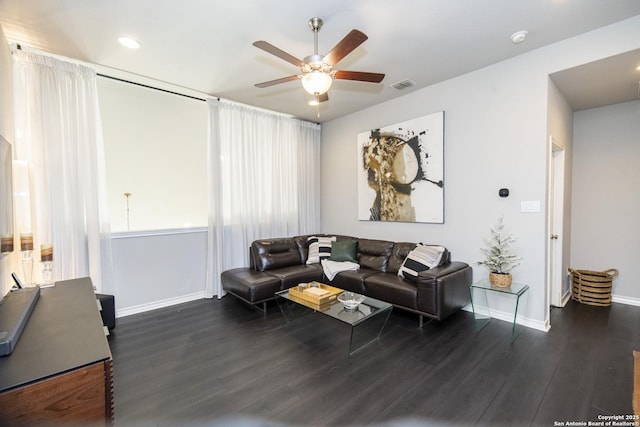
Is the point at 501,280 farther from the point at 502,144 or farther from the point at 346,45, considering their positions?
the point at 346,45

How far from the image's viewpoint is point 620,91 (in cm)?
332

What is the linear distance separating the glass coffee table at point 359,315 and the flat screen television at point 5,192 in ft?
7.43

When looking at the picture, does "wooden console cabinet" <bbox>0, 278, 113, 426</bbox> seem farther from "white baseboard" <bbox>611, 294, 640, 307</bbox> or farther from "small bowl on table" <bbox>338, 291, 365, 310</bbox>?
"white baseboard" <bbox>611, 294, 640, 307</bbox>

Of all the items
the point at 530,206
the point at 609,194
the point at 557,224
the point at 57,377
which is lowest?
the point at 57,377

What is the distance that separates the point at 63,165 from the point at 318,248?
11.0ft

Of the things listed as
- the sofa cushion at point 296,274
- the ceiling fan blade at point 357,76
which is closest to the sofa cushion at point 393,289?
the sofa cushion at point 296,274

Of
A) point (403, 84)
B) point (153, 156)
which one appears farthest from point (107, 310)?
point (403, 84)

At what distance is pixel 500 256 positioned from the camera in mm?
3129

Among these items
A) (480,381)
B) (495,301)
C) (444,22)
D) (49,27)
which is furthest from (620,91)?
(49,27)

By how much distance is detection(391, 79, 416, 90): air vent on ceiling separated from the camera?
3659mm

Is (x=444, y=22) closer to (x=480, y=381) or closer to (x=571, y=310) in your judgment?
(x=480, y=381)

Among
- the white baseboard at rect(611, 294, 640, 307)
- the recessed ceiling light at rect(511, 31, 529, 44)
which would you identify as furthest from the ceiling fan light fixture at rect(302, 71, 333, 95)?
the white baseboard at rect(611, 294, 640, 307)

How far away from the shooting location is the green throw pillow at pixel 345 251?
14.2 ft

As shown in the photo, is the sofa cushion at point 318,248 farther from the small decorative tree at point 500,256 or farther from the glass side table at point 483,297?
the small decorative tree at point 500,256
